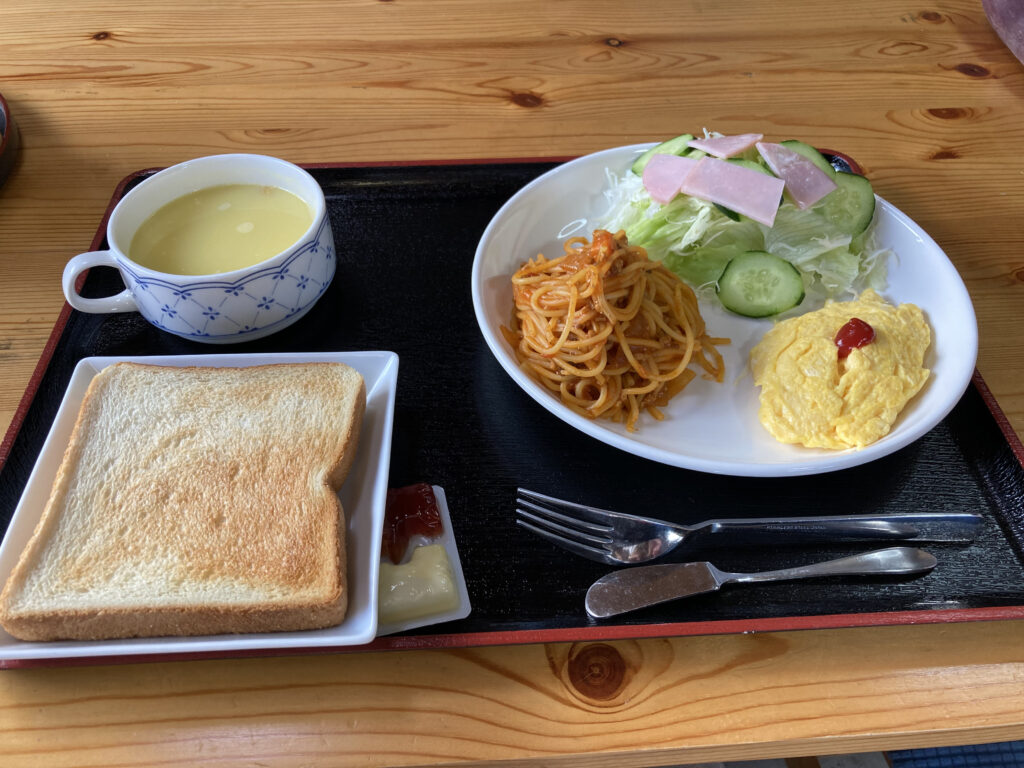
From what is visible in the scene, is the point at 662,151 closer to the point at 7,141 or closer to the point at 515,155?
the point at 515,155

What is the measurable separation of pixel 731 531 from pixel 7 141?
2.32m

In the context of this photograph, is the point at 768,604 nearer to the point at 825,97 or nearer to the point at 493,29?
the point at 825,97

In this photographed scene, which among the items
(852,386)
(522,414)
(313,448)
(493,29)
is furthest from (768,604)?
(493,29)

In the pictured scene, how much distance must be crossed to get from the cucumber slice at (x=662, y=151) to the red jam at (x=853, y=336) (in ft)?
2.19

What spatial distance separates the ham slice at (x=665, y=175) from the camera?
186 centimetres

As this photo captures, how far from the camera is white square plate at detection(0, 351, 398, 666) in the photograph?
120cm

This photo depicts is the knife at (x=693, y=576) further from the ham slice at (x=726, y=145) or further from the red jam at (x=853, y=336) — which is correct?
the ham slice at (x=726, y=145)

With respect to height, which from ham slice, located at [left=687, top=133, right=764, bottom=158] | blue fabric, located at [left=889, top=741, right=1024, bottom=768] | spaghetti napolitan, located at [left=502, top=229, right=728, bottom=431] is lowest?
blue fabric, located at [left=889, top=741, right=1024, bottom=768]

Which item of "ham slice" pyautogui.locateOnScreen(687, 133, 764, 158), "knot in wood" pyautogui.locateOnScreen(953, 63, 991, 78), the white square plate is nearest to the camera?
the white square plate

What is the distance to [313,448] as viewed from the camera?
1.48 meters

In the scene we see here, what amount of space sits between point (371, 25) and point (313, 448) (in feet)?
6.40

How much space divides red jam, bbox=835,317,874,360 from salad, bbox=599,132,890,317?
222 mm

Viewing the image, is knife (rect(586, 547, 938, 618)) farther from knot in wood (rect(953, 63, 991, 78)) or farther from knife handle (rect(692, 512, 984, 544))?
knot in wood (rect(953, 63, 991, 78))

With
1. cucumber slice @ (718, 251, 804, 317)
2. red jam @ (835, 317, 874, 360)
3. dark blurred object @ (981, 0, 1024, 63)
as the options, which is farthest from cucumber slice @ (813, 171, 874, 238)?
dark blurred object @ (981, 0, 1024, 63)
